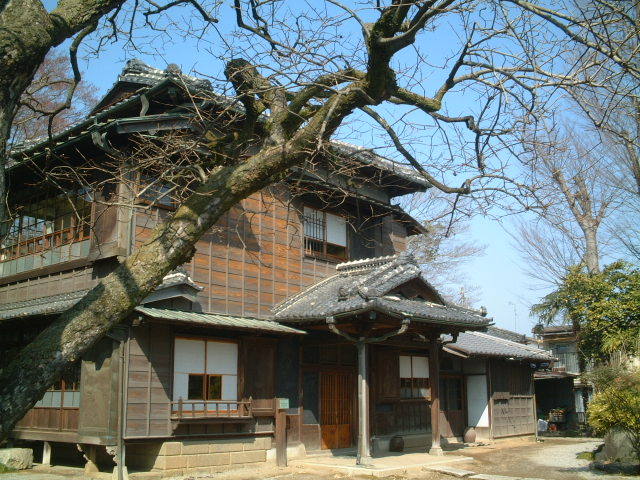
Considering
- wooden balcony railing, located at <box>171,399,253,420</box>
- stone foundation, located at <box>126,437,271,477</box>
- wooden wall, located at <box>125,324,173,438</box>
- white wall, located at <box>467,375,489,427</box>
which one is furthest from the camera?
white wall, located at <box>467,375,489,427</box>

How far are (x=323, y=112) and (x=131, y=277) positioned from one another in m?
2.15

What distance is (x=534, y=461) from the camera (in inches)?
596

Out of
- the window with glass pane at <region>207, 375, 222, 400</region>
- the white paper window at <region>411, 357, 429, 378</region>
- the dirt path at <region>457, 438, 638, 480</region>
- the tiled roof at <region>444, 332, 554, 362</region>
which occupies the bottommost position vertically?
the dirt path at <region>457, 438, 638, 480</region>

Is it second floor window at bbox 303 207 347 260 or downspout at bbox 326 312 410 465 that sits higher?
second floor window at bbox 303 207 347 260

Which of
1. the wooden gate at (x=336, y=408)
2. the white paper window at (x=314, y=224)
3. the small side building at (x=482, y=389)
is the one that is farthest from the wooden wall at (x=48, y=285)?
the small side building at (x=482, y=389)

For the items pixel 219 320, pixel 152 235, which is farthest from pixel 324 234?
pixel 152 235

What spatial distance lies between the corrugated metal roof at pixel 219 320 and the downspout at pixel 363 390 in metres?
1.22

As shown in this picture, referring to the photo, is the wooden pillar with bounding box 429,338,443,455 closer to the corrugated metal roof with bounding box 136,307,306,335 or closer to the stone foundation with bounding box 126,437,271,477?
the corrugated metal roof with bounding box 136,307,306,335

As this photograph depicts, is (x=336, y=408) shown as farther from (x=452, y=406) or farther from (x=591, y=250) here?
(x=591, y=250)

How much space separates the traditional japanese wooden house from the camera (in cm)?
1195

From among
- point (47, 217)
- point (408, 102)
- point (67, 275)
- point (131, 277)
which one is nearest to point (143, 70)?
point (47, 217)

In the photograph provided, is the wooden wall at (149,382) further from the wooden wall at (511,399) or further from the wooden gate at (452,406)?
the wooden wall at (511,399)

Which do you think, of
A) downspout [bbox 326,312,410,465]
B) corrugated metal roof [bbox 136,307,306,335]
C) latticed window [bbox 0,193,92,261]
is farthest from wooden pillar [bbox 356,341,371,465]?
latticed window [bbox 0,193,92,261]

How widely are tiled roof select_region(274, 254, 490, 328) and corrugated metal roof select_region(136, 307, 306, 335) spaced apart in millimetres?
408
